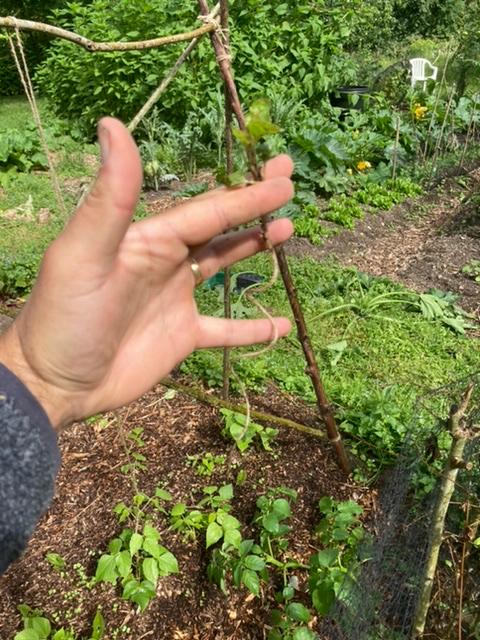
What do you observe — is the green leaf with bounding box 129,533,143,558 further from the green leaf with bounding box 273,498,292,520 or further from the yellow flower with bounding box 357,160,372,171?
the yellow flower with bounding box 357,160,372,171

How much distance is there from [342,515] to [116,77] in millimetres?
7004

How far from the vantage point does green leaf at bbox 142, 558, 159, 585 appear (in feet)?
6.35

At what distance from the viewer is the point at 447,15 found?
768 inches

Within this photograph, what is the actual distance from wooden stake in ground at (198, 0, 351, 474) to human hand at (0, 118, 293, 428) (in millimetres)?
123

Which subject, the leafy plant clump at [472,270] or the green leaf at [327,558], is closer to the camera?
the green leaf at [327,558]

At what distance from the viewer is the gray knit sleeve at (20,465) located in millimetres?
1104

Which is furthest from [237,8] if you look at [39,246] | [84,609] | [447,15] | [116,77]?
[447,15]

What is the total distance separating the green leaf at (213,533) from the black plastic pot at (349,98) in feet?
25.1

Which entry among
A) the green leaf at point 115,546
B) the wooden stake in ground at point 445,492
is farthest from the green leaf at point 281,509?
the wooden stake in ground at point 445,492

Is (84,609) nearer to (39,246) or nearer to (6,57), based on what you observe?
(39,246)

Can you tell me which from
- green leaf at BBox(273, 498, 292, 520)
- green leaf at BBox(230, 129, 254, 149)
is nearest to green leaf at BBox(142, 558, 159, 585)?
green leaf at BBox(273, 498, 292, 520)

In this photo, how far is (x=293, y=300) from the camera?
1930 mm

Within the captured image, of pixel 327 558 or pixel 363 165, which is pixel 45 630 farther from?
pixel 363 165

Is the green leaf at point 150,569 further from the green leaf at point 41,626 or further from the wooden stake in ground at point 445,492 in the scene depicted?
the wooden stake in ground at point 445,492
